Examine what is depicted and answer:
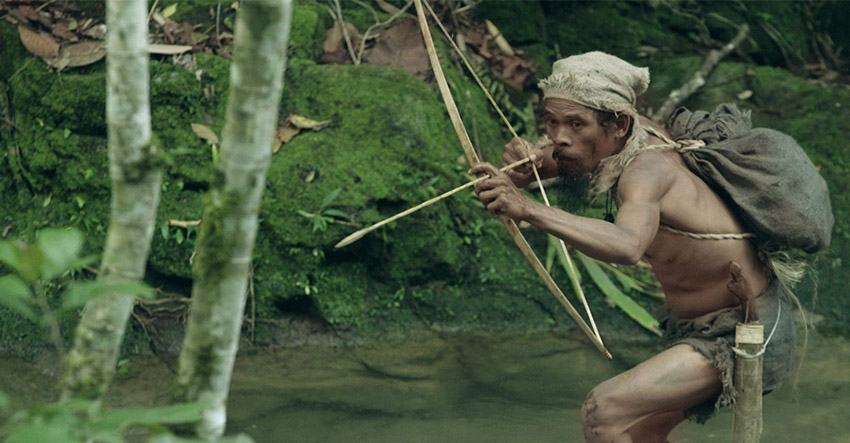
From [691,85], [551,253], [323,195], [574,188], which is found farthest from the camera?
[691,85]

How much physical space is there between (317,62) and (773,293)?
298 cm

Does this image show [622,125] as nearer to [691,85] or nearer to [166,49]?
[166,49]

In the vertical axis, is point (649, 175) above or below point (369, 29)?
above

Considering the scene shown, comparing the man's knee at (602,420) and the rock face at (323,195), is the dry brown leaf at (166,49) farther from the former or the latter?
the man's knee at (602,420)

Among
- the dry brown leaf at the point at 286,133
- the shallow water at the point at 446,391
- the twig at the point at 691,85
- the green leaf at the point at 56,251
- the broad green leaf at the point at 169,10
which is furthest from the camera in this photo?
the twig at the point at 691,85

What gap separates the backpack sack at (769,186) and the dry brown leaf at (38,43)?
126 inches

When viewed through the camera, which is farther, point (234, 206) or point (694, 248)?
point (694, 248)

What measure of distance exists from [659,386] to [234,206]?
177cm

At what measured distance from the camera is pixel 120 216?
1.94 metres

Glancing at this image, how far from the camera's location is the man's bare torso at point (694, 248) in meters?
3.25

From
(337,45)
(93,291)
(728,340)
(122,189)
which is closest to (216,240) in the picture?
(122,189)

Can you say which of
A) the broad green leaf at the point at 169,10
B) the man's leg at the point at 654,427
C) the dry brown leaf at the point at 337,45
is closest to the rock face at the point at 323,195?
the dry brown leaf at the point at 337,45

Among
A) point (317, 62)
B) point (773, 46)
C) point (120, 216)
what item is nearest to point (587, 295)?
point (317, 62)

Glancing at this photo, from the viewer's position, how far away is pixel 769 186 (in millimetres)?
3297
